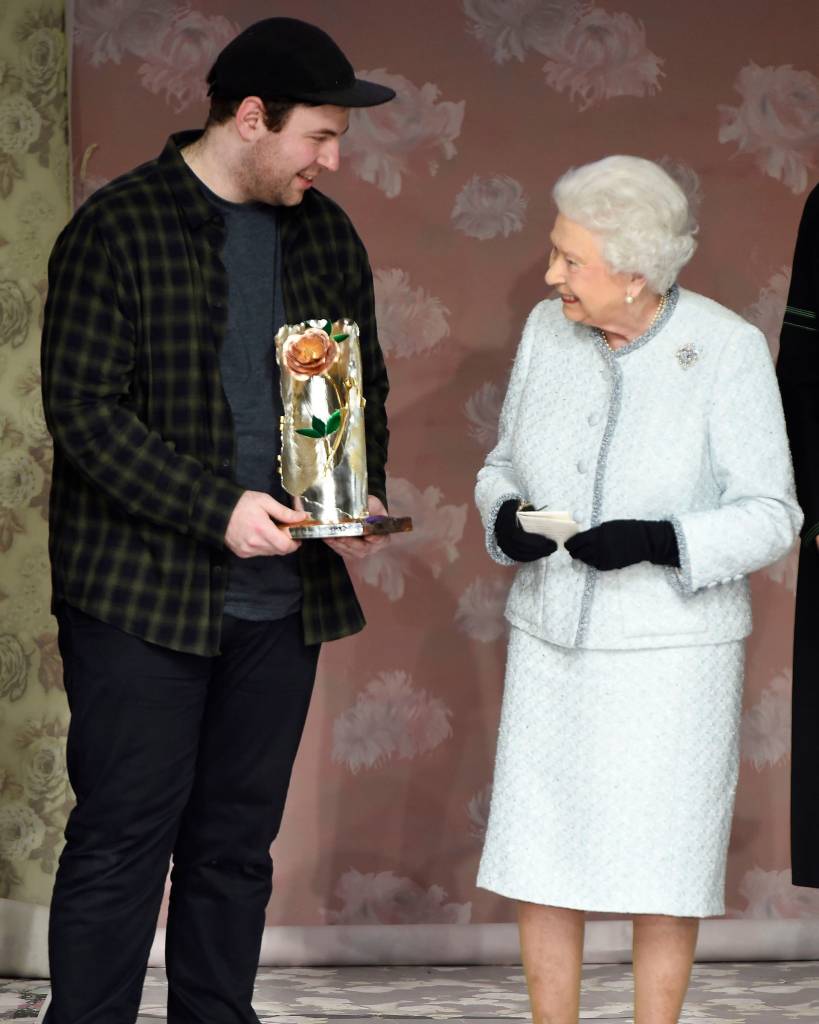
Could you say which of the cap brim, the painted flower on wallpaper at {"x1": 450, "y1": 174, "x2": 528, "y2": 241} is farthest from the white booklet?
the painted flower on wallpaper at {"x1": 450, "y1": 174, "x2": 528, "y2": 241}

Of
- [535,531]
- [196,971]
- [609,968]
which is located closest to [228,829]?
[196,971]

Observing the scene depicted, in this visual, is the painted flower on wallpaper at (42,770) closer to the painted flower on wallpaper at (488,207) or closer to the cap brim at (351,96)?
the painted flower on wallpaper at (488,207)

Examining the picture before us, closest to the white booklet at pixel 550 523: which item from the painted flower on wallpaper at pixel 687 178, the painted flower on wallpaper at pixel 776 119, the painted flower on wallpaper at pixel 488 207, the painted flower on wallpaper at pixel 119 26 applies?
the painted flower on wallpaper at pixel 488 207

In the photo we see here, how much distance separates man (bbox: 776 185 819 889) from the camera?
2562 mm

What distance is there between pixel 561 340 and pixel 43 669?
144cm

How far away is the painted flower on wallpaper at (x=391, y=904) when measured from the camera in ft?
11.6

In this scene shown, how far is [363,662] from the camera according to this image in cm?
349

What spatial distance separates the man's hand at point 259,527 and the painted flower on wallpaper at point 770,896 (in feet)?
5.78

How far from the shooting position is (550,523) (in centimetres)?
238

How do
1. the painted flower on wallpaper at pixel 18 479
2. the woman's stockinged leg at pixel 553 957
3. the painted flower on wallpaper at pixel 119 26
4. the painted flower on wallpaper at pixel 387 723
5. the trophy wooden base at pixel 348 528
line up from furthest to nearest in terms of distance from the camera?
1. the painted flower on wallpaper at pixel 387 723
2. the painted flower on wallpaper at pixel 18 479
3. the painted flower on wallpaper at pixel 119 26
4. the woman's stockinged leg at pixel 553 957
5. the trophy wooden base at pixel 348 528

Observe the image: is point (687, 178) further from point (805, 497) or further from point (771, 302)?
point (805, 497)

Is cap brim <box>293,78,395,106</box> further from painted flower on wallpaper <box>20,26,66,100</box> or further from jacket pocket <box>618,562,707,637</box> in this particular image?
painted flower on wallpaper <box>20,26,66,100</box>

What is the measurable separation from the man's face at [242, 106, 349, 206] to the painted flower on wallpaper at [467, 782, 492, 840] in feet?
5.22

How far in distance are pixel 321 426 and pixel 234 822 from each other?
2.23 ft
